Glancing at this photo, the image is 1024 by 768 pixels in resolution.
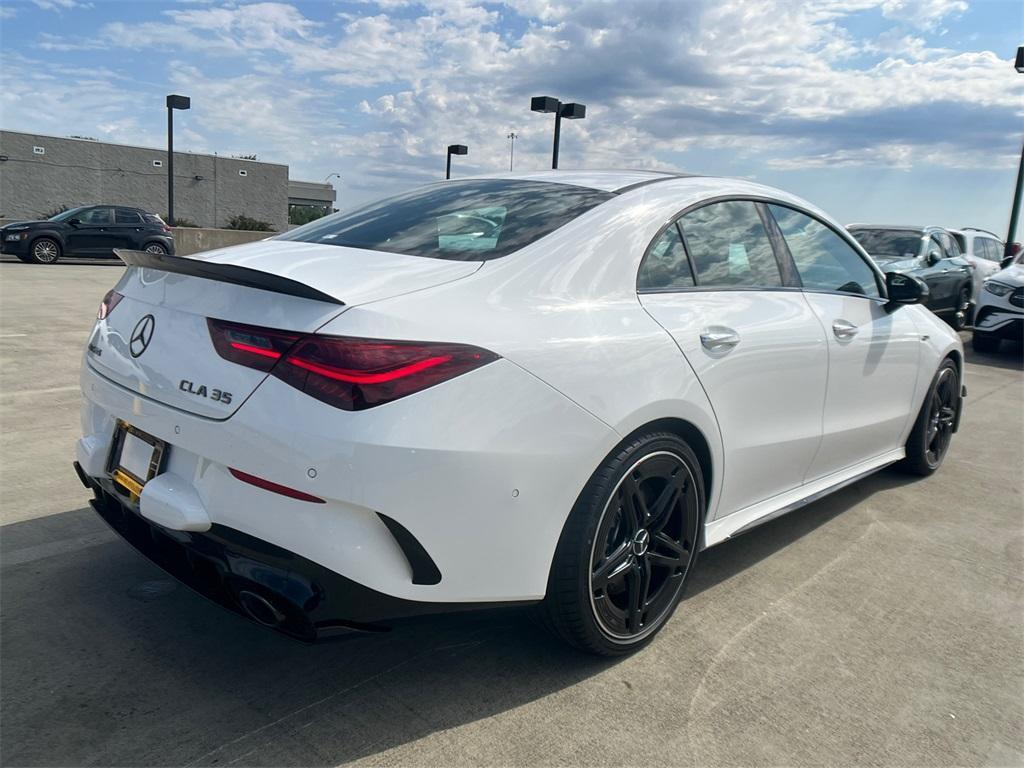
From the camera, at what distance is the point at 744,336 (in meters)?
3.00

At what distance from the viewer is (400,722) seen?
7.59 feet

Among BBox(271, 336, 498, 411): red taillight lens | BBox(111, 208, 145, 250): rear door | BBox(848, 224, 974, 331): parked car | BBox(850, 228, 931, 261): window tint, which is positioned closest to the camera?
BBox(271, 336, 498, 411): red taillight lens

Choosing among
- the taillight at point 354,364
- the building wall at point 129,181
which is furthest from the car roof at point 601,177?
the building wall at point 129,181

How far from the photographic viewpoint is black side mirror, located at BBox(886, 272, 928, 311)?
4.05 m

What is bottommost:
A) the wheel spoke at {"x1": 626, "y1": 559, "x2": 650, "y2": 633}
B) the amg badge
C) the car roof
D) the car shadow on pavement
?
the car shadow on pavement

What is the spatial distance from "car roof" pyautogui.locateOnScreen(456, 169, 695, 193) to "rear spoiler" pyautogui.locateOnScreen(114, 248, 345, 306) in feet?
4.19

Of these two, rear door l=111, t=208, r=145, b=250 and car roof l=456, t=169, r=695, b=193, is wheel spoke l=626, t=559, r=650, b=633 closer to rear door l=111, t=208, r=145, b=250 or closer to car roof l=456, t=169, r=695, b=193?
car roof l=456, t=169, r=695, b=193

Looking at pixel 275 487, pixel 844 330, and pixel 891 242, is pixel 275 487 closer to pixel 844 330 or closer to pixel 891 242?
pixel 844 330

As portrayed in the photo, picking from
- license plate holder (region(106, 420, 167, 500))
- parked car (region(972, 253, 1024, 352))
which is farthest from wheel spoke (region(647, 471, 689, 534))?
parked car (region(972, 253, 1024, 352))

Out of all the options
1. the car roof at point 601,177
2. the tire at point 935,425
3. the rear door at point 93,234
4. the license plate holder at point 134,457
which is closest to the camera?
the license plate holder at point 134,457

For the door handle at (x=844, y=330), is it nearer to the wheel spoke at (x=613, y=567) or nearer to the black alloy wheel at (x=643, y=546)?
the black alloy wheel at (x=643, y=546)

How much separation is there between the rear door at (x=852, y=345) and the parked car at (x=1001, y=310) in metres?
7.08

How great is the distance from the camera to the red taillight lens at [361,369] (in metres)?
2.02

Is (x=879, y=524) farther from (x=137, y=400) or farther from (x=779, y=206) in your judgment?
(x=137, y=400)
